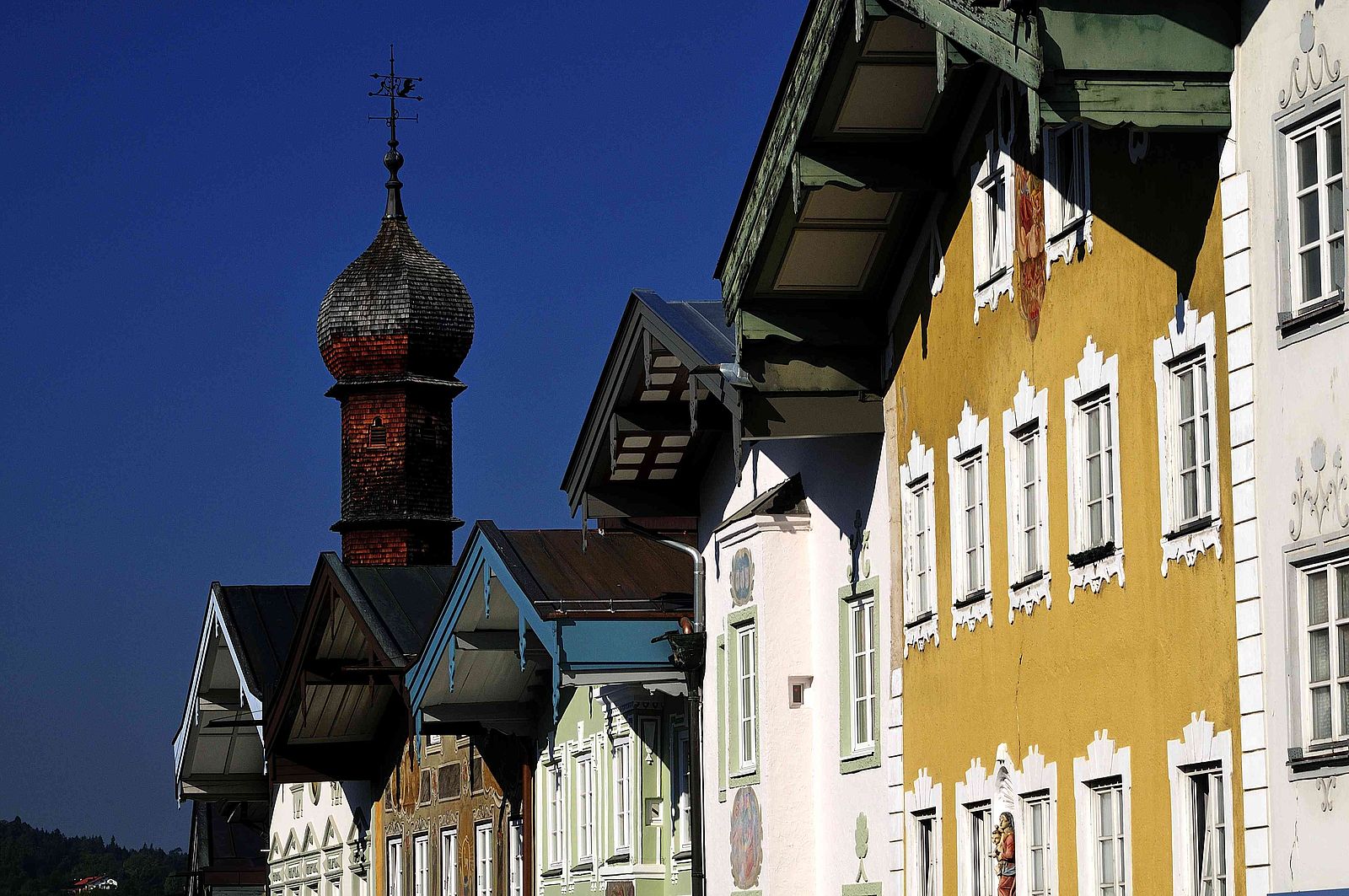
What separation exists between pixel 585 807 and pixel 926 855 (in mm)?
10964

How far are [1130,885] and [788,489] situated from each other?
833cm

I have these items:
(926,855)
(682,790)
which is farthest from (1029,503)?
(682,790)

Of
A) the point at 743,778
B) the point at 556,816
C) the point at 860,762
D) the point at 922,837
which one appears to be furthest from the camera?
the point at 556,816

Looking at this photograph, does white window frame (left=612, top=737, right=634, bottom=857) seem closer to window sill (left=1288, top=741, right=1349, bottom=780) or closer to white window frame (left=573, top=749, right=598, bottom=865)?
white window frame (left=573, top=749, right=598, bottom=865)

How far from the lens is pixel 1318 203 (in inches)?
557

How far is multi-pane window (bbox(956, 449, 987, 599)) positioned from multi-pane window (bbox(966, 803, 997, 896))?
5.41 ft

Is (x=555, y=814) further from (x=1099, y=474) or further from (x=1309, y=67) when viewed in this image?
(x=1309, y=67)

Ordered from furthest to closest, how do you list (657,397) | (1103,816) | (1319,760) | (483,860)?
(483,860) → (657,397) → (1103,816) → (1319,760)

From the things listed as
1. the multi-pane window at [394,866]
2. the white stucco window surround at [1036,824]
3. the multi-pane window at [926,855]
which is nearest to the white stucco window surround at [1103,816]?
the white stucco window surround at [1036,824]

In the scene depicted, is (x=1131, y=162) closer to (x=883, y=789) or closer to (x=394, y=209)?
(x=883, y=789)

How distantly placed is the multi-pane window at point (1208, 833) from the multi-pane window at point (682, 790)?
40.7 ft

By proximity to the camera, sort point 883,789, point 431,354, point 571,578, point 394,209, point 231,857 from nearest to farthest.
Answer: point 883,789
point 571,578
point 231,857
point 431,354
point 394,209

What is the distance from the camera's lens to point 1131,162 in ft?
53.8

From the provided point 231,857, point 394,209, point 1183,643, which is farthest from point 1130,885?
point 394,209
